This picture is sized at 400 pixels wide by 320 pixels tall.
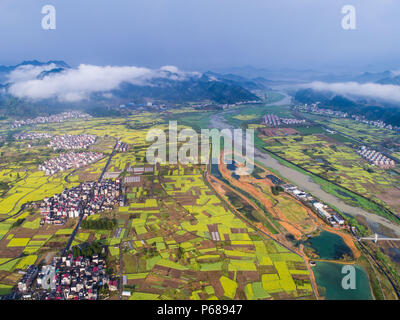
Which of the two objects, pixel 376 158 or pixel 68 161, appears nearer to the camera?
pixel 68 161

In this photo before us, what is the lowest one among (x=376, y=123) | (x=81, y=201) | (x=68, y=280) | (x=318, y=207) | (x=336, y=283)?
(x=336, y=283)

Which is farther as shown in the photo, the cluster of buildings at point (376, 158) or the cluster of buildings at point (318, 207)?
the cluster of buildings at point (376, 158)

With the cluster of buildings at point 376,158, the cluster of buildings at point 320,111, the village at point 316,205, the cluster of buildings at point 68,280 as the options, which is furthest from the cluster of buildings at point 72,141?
the cluster of buildings at point 320,111

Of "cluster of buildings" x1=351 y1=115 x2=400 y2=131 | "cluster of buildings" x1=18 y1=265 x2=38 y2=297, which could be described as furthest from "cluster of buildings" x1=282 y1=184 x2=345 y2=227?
"cluster of buildings" x1=351 y1=115 x2=400 y2=131

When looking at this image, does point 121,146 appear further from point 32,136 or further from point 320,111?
point 320,111

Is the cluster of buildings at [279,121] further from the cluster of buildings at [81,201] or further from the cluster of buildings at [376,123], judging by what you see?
→ the cluster of buildings at [81,201]

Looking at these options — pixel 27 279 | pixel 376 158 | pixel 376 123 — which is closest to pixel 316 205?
pixel 376 158

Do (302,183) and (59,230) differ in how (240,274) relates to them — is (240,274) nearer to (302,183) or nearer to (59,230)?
(59,230)
